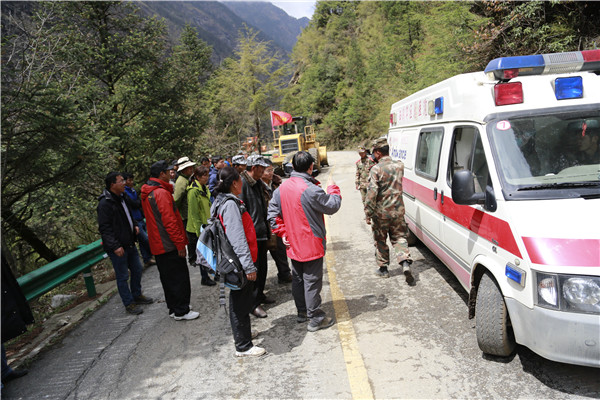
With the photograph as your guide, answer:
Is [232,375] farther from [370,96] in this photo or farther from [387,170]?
[370,96]

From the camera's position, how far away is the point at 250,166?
4.92 metres

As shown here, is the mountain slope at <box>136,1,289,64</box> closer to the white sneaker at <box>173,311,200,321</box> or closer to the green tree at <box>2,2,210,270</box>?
the green tree at <box>2,2,210,270</box>

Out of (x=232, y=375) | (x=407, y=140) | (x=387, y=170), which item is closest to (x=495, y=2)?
(x=407, y=140)

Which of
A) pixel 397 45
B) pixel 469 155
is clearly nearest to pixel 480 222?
pixel 469 155

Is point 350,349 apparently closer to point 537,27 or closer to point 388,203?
point 388,203

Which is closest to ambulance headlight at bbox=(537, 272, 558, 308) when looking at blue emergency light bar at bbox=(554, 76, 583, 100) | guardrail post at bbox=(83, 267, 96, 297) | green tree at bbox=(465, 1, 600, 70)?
blue emergency light bar at bbox=(554, 76, 583, 100)

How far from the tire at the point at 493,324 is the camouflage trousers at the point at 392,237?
190 cm

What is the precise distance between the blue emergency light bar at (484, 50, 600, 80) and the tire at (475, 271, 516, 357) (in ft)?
6.29

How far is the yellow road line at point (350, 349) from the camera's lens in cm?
310

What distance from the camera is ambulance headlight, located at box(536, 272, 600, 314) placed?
2.51 metres

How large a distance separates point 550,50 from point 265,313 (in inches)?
445

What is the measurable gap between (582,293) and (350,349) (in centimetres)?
201

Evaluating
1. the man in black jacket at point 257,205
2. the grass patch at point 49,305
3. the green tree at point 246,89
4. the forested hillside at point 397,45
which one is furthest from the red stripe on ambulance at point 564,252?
the green tree at point 246,89

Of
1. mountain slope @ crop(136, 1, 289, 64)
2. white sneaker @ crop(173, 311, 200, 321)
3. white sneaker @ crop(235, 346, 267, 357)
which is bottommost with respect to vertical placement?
white sneaker @ crop(235, 346, 267, 357)
